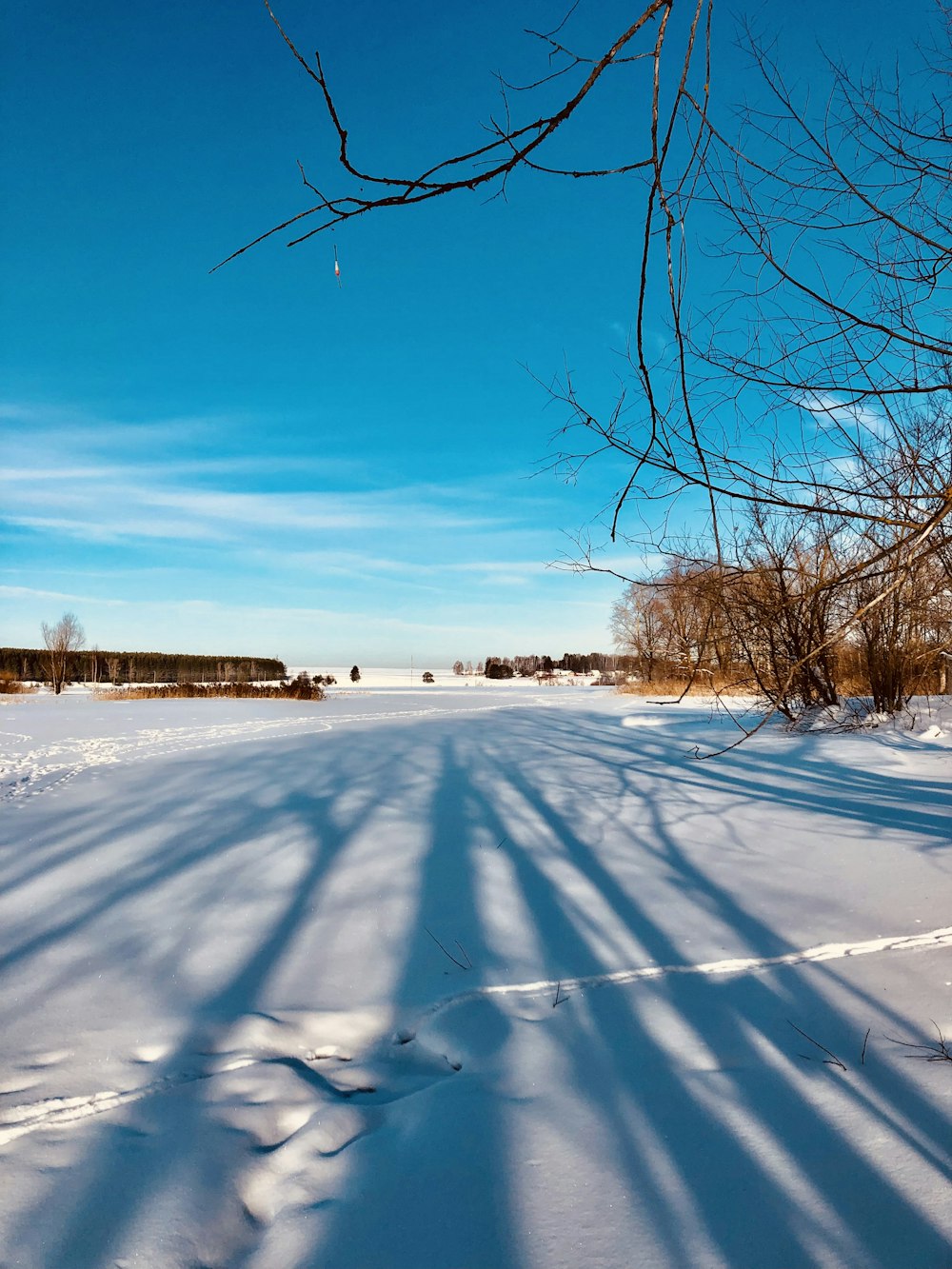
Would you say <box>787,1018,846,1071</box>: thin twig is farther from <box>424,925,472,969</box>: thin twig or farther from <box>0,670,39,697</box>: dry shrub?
<box>0,670,39,697</box>: dry shrub

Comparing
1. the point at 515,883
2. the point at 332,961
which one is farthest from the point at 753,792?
the point at 332,961

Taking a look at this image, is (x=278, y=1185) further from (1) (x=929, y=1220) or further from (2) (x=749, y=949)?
Result: (2) (x=749, y=949)

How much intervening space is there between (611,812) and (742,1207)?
10.2 ft

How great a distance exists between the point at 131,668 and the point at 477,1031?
42.2m

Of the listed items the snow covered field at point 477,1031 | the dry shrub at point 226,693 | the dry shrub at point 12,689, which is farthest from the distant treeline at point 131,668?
the snow covered field at point 477,1031

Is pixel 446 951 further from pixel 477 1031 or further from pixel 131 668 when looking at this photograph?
pixel 131 668

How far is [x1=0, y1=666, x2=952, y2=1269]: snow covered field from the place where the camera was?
1.49 meters

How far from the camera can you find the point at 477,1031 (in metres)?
2.28

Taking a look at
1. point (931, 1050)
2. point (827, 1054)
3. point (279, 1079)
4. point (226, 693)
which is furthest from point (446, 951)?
point (226, 693)

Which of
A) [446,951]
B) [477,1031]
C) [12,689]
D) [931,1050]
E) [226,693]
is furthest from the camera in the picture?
[12,689]

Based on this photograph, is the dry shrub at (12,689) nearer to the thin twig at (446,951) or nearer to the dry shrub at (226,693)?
the dry shrub at (226,693)

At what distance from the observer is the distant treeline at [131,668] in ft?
120

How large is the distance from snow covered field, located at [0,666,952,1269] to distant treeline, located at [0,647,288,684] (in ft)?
108

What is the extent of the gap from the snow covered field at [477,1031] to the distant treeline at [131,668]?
32.9 meters
